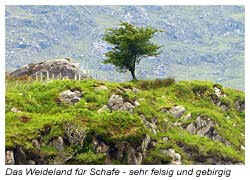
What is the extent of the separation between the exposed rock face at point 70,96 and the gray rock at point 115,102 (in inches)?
90.4

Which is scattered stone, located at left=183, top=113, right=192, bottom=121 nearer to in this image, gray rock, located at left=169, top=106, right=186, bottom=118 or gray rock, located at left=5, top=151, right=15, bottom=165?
gray rock, located at left=169, top=106, right=186, bottom=118

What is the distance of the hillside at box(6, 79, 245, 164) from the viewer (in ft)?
130

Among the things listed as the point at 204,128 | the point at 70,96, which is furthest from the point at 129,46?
the point at 70,96

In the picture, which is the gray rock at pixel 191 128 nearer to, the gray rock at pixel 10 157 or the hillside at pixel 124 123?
the hillside at pixel 124 123

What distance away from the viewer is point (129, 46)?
61.6m

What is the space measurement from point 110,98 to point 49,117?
8.01m

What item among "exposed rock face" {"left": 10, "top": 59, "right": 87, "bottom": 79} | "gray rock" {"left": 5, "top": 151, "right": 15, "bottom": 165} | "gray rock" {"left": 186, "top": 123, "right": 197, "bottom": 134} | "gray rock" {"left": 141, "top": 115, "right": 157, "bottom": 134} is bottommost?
"exposed rock face" {"left": 10, "top": 59, "right": 87, "bottom": 79}

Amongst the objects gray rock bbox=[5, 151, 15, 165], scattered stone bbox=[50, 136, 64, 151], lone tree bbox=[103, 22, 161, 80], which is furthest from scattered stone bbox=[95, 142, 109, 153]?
lone tree bbox=[103, 22, 161, 80]

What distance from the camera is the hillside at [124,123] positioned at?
3956 centimetres

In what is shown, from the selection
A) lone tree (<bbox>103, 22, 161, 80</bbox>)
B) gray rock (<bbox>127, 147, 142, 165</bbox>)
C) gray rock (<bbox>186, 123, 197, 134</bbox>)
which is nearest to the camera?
gray rock (<bbox>127, 147, 142, 165</bbox>)

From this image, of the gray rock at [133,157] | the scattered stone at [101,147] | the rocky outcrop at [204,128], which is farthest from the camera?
the rocky outcrop at [204,128]

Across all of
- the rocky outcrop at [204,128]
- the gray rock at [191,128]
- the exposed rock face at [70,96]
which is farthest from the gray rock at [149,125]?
the exposed rock face at [70,96]

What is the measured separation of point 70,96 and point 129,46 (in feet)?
43.8

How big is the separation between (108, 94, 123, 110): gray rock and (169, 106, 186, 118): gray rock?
5938 mm
